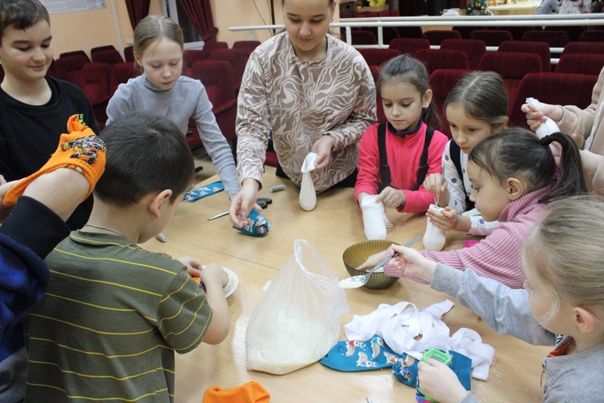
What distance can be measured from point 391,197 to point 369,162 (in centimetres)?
24

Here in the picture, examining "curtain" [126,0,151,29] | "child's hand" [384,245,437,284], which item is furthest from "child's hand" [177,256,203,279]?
"curtain" [126,0,151,29]

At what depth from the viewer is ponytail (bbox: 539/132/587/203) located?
1.18m

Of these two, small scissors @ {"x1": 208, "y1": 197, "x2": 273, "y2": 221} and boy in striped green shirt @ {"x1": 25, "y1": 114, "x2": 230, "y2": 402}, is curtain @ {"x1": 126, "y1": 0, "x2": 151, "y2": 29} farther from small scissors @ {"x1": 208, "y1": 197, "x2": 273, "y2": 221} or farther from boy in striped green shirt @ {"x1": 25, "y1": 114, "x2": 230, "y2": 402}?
boy in striped green shirt @ {"x1": 25, "y1": 114, "x2": 230, "y2": 402}

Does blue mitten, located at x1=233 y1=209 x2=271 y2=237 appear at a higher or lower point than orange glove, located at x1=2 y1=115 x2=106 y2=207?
lower

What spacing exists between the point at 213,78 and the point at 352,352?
3.84 meters

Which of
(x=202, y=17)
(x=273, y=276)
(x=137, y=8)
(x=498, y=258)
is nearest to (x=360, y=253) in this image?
(x=273, y=276)

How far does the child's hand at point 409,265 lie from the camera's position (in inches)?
45.6

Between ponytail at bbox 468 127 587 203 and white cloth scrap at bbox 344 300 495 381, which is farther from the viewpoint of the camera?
ponytail at bbox 468 127 587 203

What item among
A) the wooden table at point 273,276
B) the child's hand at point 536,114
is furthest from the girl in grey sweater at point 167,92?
the child's hand at point 536,114

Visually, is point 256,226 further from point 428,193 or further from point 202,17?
point 202,17

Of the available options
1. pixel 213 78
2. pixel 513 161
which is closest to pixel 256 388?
pixel 513 161

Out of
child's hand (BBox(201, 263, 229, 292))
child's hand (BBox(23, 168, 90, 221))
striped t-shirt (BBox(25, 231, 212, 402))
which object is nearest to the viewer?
child's hand (BBox(23, 168, 90, 221))

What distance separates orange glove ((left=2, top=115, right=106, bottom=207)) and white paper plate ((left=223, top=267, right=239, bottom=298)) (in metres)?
0.57

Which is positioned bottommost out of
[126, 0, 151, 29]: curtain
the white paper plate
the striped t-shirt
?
the white paper plate
